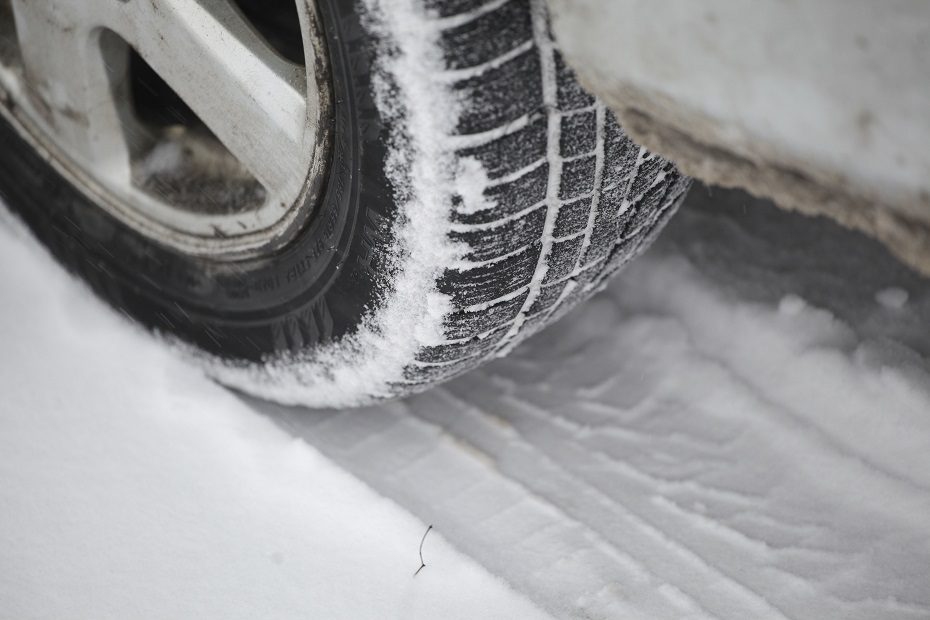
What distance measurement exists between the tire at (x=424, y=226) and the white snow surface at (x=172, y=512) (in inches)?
3.2

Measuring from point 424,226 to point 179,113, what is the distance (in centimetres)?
62

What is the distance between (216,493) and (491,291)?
436 millimetres

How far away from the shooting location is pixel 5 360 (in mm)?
1200

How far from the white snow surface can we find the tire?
0.08m

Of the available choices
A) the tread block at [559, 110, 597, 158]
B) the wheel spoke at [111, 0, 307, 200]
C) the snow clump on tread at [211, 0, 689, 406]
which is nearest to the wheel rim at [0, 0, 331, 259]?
the wheel spoke at [111, 0, 307, 200]

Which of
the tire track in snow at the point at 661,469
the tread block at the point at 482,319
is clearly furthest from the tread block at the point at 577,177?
the tire track in snow at the point at 661,469

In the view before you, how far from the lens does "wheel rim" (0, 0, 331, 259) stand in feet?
3.04

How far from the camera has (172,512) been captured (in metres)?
1.04

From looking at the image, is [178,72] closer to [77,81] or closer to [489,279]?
[77,81]

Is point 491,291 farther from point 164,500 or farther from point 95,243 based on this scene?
point 95,243

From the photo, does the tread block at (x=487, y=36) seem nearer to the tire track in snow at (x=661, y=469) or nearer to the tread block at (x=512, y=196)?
the tread block at (x=512, y=196)

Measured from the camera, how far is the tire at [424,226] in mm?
753

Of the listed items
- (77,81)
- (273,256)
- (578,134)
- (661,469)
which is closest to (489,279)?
(578,134)

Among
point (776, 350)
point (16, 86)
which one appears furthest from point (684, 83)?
point (16, 86)
